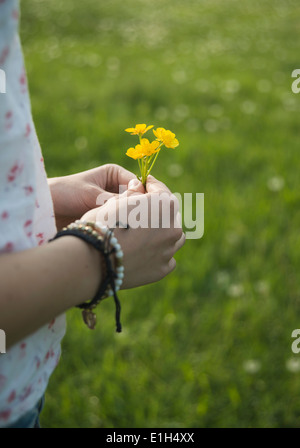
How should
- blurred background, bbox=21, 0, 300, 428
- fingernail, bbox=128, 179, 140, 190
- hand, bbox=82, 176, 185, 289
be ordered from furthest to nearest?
blurred background, bbox=21, 0, 300, 428 < fingernail, bbox=128, 179, 140, 190 < hand, bbox=82, 176, 185, 289

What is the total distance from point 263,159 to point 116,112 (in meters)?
1.06

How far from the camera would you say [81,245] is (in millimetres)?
623

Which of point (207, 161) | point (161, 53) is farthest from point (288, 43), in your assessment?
point (207, 161)

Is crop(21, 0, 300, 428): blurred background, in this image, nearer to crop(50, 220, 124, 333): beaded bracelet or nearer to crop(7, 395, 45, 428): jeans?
crop(7, 395, 45, 428): jeans

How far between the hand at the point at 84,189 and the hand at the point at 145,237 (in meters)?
0.11

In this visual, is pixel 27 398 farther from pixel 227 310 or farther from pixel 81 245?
pixel 227 310

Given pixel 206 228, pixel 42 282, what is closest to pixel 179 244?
pixel 42 282

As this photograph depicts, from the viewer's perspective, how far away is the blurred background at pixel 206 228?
56.2 inches

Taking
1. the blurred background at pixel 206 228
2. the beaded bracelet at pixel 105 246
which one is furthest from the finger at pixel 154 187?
the blurred background at pixel 206 228

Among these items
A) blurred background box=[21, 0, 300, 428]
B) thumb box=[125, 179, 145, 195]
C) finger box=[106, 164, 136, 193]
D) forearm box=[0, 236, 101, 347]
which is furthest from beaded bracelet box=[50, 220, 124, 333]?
blurred background box=[21, 0, 300, 428]

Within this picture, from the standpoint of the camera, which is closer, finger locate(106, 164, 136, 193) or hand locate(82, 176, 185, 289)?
hand locate(82, 176, 185, 289)

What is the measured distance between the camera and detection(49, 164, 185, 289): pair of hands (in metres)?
0.69

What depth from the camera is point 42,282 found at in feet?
1.84

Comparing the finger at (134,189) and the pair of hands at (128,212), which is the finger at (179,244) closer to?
the pair of hands at (128,212)
